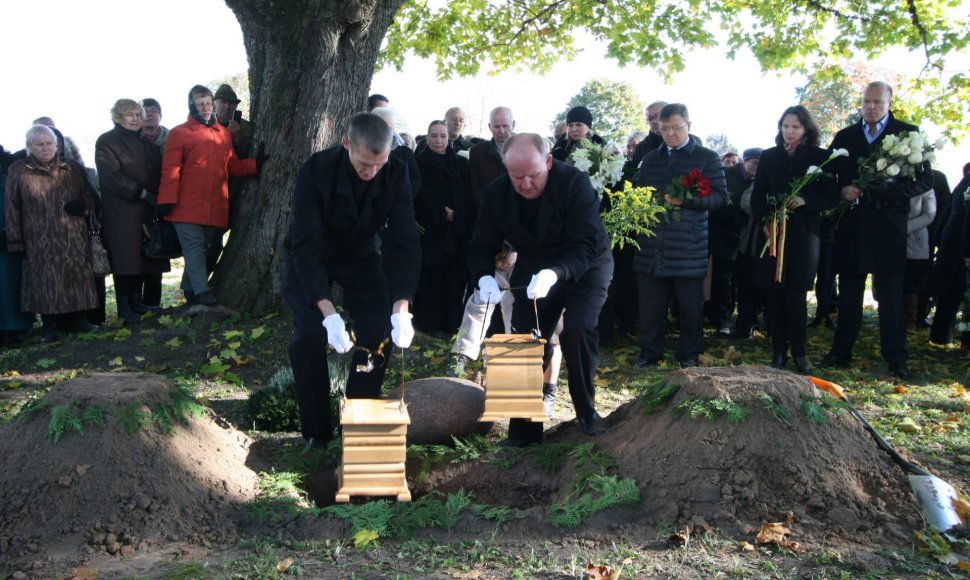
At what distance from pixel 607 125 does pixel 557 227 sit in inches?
1315

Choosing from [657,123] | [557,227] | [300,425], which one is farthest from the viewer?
[657,123]

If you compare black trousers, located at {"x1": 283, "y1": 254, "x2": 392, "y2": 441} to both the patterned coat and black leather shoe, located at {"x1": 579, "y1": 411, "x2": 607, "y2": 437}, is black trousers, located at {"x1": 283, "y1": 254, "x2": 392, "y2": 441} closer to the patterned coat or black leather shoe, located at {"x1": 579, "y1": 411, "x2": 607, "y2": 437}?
black leather shoe, located at {"x1": 579, "y1": 411, "x2": 607, "y2": 437}

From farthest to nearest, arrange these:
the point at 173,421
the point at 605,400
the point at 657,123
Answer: the point at 657,123 → the point at 605,400 → the point at 173,421

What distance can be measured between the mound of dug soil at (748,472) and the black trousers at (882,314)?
328 centimetres

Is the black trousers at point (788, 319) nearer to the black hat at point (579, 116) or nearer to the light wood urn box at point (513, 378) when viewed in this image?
the black hat at point (579, 116)

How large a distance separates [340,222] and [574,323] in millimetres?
1613

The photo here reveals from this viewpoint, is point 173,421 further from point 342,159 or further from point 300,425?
point 342,159

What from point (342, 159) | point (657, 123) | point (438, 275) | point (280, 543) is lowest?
point (280, 543)

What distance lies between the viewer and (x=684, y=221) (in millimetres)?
8148

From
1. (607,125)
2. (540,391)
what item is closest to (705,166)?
(540,391)

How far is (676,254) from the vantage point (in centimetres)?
815

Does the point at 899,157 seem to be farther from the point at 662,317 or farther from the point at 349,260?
the point at 349,260

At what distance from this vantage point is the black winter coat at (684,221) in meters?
8.09

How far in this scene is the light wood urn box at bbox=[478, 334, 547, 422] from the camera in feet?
17.0
